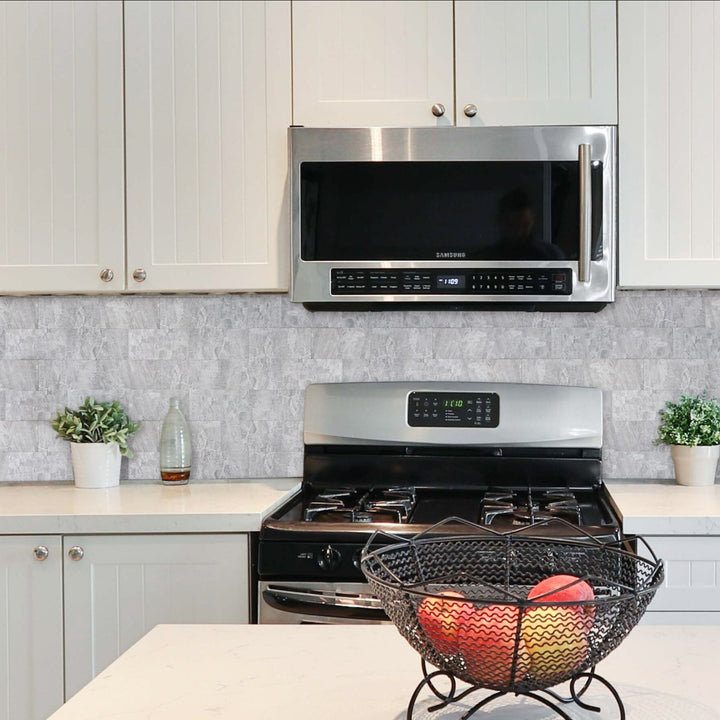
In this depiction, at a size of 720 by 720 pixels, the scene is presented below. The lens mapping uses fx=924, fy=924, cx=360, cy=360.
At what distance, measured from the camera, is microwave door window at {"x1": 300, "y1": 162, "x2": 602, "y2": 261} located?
2.30 meters

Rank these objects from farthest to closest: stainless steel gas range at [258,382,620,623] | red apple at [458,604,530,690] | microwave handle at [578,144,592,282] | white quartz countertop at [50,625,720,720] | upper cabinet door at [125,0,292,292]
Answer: stainless steel gas range at [258,382,620,623] → upper cabinet door at [125,0,292,292] → microwave handle at [578,144,592,282] → white quartz countertop at [50,625,720,720] → red apple at [458,604,530,690]

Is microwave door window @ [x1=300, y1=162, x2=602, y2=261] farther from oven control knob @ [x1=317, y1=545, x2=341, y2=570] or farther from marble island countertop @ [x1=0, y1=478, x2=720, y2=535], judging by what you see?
oven control knob @ [x1=317, y1=545, x2=341, y2=570]

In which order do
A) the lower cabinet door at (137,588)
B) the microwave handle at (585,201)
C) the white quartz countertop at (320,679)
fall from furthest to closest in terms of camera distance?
Answer: the microwave handle at (585,201) → the lower cabinet door at (137,588) → the white quartz countertop at (320,679)

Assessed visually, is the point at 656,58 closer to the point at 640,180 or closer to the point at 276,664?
the point at 640,180

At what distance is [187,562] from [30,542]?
368 mm

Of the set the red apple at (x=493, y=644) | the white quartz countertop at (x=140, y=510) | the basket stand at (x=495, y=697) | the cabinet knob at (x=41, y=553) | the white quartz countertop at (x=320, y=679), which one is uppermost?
the red apple at (x=493, y=644)

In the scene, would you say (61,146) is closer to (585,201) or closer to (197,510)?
(197,510)

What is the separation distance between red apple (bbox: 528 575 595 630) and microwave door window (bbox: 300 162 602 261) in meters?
1.58

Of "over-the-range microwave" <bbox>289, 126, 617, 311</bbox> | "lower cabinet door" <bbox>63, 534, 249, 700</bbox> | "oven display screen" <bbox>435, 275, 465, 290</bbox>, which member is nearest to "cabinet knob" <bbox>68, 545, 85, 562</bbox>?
"lower cabinet door" <bbox>63, 534, 249, 700</bbox>

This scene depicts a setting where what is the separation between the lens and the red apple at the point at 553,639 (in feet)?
2.50

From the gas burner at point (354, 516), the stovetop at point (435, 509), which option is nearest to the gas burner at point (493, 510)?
the stovetop at point (435, 509)

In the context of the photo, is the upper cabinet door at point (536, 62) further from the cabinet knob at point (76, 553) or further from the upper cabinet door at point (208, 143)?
the cabinet knob at point (76, 553)

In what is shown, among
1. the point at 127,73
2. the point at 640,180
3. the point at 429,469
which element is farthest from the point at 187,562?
the point at 640,180

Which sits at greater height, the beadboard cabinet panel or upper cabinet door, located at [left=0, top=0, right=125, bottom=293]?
upper cabinet door, located at [left=0, top=0, right=125, bottom=293]
